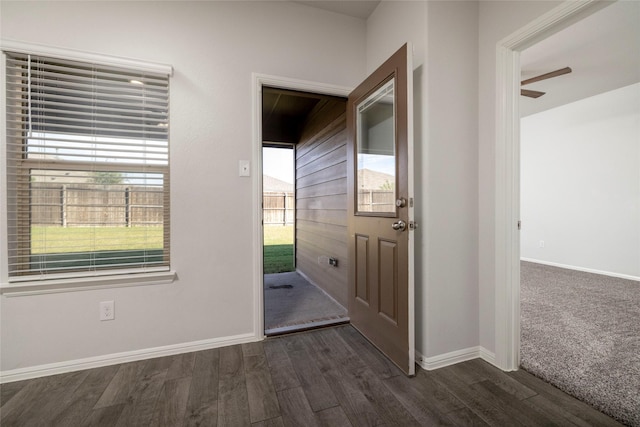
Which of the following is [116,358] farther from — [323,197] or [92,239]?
[323,197]

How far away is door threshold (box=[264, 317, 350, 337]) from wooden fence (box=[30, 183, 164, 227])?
124 cm

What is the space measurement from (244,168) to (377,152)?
1050mm

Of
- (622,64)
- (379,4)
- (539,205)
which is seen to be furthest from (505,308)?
(539,205)

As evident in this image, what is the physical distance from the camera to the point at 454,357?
6.17 ft

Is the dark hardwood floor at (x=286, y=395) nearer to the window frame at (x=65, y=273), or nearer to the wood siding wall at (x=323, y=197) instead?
the window frame at (x=65, y=273)

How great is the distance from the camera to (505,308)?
178 cm

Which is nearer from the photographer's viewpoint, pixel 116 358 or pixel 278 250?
pixel 116 358

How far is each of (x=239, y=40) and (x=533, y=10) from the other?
1949mm

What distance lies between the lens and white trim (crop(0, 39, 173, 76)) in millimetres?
1704

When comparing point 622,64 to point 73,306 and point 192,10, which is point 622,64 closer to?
point 192,10

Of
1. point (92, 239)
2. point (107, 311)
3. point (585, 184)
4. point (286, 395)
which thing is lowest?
point (286, 395)

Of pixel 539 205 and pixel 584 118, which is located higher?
pixel 584 118

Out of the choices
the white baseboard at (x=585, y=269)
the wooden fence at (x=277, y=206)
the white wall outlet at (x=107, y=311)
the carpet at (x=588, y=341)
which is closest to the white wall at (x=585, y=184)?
the white baseboard at (x=585, y=269)

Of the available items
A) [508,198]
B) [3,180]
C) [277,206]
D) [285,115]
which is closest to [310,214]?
[285,115]
